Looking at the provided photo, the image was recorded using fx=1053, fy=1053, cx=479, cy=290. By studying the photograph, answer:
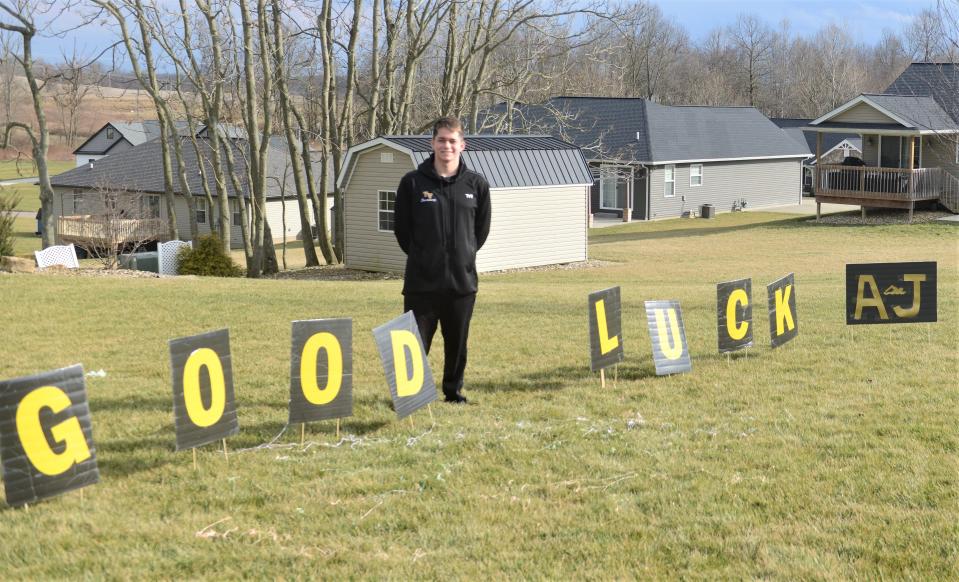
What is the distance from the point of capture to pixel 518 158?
26.1m

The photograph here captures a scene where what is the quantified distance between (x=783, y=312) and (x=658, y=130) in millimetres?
36373

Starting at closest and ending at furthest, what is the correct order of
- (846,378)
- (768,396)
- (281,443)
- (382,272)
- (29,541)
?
(29,541), (281,443), (768,396), (846,378), (382,272)

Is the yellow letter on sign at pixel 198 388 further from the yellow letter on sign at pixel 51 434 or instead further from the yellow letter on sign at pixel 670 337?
the yellow letter on sign at pixel 670 337

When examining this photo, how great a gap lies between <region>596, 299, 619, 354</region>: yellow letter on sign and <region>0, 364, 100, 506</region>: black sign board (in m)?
3.88

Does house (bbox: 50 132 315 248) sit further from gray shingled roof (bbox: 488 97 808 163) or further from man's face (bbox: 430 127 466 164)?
man's face (bbox: 430 127 466 164)

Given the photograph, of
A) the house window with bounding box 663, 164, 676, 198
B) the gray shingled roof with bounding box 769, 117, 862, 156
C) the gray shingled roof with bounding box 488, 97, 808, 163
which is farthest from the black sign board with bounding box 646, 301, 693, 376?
the gray shingled roof with bounding box 769, 117, 862, 156

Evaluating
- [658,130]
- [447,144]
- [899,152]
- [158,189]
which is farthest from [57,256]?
[899,152]

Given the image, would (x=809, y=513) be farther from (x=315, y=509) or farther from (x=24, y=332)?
(x=24, y=332)

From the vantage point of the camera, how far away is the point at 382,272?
2655 centimetres

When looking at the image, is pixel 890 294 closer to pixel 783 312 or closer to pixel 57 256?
pixel 783 312

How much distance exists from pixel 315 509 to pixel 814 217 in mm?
37271

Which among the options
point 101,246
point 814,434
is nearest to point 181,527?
point 814,434

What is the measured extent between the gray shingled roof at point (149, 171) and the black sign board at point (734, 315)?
39997 mm

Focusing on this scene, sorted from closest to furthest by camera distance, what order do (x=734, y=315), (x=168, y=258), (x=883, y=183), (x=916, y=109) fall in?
(x=734, y=315) < (x=168, y=258) < (x=883, y=183) < (x=916, y=109)
